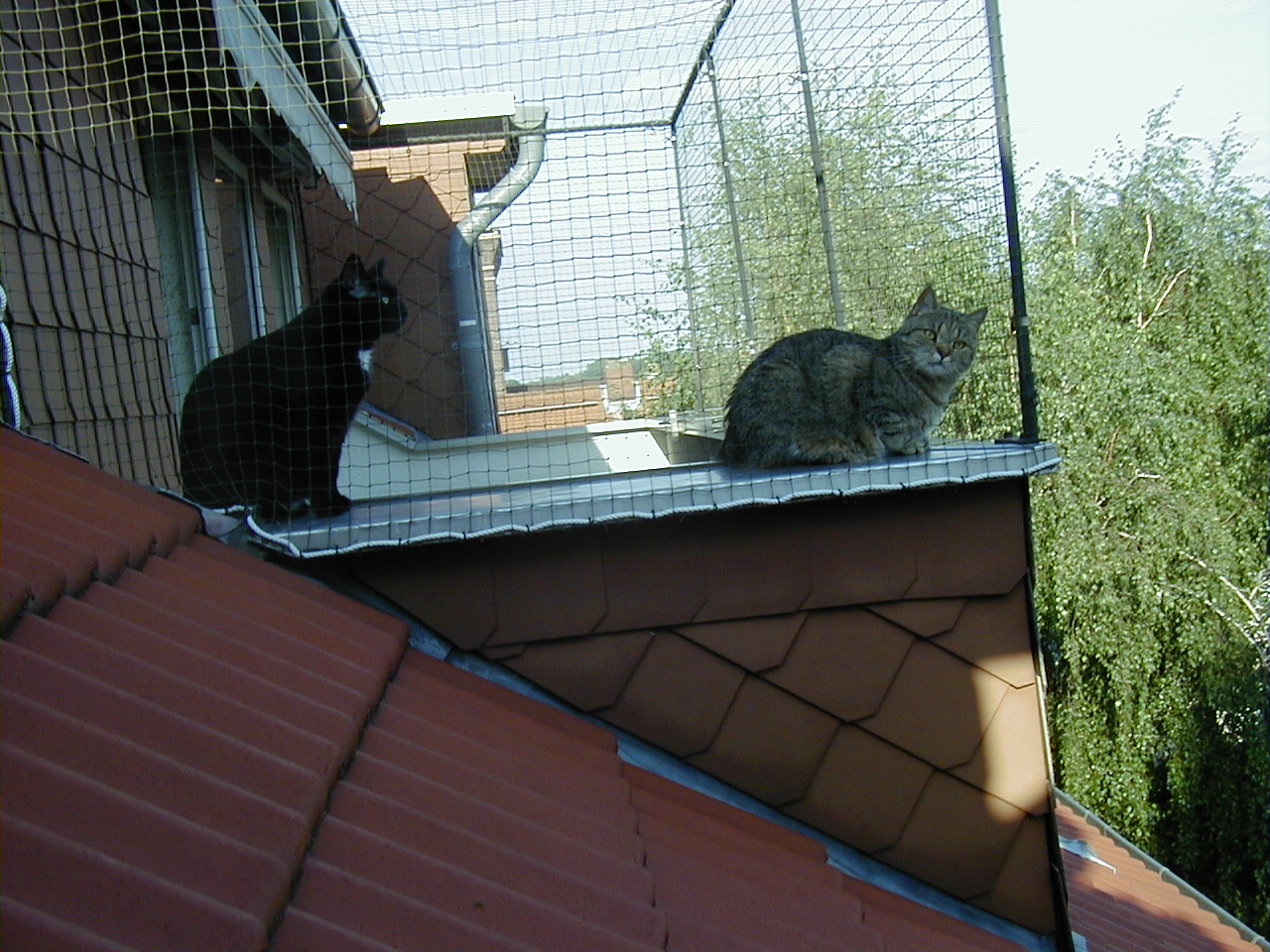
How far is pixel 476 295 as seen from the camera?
16.5ft

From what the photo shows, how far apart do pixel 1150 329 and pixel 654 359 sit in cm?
913

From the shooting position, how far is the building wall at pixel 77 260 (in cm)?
239

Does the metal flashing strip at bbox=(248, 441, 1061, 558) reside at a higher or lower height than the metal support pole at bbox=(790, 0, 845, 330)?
lower

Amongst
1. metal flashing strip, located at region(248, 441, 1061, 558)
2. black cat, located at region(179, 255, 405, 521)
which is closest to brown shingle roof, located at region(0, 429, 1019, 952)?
metal flashing strip, located at region(248, 441, 1061, 558)

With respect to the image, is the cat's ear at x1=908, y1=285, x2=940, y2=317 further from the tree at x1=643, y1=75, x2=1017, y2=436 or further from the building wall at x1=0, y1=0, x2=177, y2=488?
the building wall at x1=0, y1=0, x2=177, y2=488

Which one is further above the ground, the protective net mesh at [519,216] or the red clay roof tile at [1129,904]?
the protective net mesh at [519,216]

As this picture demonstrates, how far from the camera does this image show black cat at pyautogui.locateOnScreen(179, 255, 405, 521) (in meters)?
2.63

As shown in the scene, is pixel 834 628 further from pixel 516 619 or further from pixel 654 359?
pixel 654 359

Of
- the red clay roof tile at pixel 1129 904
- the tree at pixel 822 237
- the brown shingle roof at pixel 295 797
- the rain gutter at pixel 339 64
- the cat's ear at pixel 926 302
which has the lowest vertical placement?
the red clay roof tile at pixel 1129 904

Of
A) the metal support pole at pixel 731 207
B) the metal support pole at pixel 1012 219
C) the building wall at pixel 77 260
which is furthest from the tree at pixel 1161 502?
the building wall at pixel 77 260

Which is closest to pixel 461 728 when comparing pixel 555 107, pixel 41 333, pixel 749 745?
pixel 749 745

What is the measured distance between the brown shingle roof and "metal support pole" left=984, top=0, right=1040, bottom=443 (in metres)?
1.09

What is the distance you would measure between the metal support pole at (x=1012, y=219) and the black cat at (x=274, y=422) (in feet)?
5.29

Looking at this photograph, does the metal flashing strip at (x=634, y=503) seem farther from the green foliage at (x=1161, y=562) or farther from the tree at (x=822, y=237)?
the green foliage at (x=1161, y=562)
